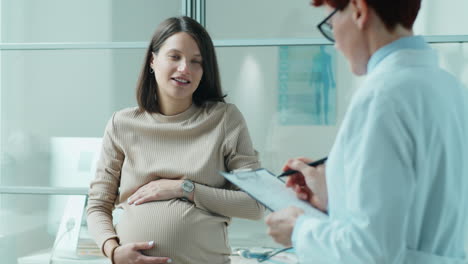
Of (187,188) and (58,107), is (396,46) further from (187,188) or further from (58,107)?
(58,107)

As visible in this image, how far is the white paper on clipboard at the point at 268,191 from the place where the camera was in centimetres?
127

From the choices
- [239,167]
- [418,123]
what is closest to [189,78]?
[239,167]

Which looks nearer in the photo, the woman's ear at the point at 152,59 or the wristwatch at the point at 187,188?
the wristwatch at the point at 187,188

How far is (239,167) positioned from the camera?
2.04 m

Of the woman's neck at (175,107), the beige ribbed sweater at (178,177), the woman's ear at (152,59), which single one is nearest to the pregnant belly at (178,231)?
the beige ribbed sweater at (178,177)

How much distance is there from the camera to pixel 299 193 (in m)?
1.33

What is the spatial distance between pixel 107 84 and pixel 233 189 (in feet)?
5.94

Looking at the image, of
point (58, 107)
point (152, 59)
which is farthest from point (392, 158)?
point (58, 107)

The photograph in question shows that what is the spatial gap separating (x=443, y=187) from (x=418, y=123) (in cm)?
13

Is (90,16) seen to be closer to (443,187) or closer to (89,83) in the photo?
(89,83)

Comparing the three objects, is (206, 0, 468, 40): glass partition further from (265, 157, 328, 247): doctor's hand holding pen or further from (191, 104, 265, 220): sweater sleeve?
(265, 157, 328, 247): doctor's hand holding pen

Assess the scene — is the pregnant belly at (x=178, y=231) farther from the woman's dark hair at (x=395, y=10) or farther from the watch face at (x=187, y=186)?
the woman's dark hair at (x=395, y=10)

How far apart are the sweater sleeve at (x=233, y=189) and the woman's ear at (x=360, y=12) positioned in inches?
38.9

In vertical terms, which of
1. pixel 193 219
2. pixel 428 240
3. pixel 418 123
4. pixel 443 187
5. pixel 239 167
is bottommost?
pixel 193 219
